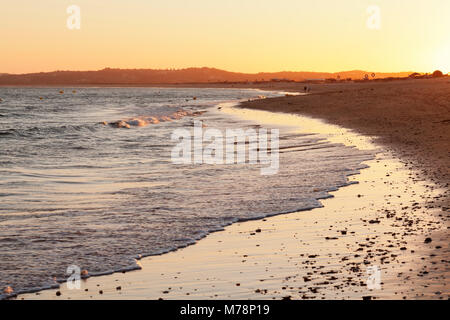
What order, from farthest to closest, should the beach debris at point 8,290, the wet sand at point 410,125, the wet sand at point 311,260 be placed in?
1. the wet sand at point 410,125
2. the beach debris at point 8,290
3. the wet sand at point 311,260

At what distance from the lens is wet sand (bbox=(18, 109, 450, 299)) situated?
7402 mm

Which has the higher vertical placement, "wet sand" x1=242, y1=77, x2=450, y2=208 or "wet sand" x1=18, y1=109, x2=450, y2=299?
"wet sand" x1=242, y1=77, x2=450, y2=208

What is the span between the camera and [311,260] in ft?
28.5

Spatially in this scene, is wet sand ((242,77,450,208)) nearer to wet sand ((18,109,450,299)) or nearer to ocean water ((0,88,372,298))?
wet sand ((18,109,450,299))

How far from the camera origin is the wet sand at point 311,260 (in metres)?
7.40

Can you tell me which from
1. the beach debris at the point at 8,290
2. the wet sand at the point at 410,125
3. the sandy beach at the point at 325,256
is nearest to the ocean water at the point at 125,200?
the beach debris at the point at 8,290

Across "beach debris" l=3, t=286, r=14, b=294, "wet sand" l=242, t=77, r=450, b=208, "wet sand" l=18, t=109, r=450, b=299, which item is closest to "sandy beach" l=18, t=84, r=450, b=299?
"wet sand" l=18, t=109, r=450, b=299

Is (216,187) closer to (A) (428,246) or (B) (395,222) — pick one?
(B) (395,222)

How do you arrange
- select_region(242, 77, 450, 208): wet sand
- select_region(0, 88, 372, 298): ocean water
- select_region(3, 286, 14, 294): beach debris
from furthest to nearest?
select_region(242, 77, 450, 208): wet sand < select_region(0, 88, 372, 298): ocean water < select_region(3, 286, 14, 294): beach debris

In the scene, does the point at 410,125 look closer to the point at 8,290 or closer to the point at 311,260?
the point at 311,260

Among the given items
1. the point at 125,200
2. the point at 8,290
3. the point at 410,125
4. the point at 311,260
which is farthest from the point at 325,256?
the point at 410,125

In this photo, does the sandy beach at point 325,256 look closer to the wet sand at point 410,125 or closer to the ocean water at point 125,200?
the ocean water at point 125,200

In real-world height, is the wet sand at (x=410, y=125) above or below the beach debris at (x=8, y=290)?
above
